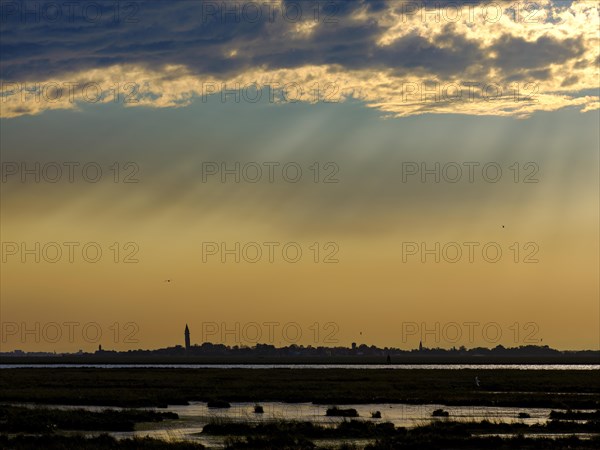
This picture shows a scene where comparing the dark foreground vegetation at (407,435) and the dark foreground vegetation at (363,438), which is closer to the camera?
the dark foreground vegetation at (363,438)

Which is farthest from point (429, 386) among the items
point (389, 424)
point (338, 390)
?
point (389, 424)

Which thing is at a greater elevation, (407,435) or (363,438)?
(407,435)

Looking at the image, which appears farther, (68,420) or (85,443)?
(68,420)

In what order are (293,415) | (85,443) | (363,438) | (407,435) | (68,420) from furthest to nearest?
1. (293,415)
2. (68,420)
3. (363,438)
4. (407,435)
5. (85,443)

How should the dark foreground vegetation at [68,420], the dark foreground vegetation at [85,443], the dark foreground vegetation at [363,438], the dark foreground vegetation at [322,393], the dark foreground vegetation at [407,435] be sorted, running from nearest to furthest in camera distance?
the dark foreground vegetation at [85,443] < the dark foreground vegetation at [363,438] < the dark foreground vegetation at [407,435] < the dark foreground vegetation at [68,420] < the dark foreground vegetation at [322,393]

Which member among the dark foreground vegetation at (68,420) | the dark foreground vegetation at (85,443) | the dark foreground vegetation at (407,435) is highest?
the dark foreground vegetation at (68,420)

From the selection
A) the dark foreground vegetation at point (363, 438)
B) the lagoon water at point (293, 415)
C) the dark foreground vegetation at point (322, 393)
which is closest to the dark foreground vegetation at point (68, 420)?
the lagoon water at point (293, 415)

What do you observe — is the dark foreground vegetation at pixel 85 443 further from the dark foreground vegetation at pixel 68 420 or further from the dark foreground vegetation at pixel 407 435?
the dark foreground vegetation at pixel 68 420

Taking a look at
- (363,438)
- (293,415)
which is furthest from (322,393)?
(363,438)

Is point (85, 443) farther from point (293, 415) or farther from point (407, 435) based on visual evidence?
point (293, 415)
